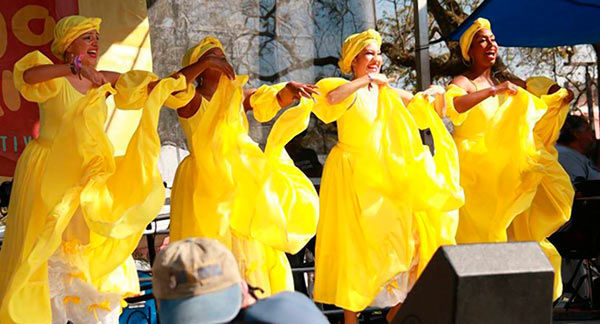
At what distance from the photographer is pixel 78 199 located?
4723 millimetres

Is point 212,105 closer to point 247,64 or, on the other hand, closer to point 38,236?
point 38,236

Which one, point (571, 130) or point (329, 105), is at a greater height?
point (329, 105)

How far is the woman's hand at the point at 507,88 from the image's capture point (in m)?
5.31

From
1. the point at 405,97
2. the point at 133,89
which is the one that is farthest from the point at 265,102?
the point at 405,97

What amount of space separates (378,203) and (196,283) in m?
2.94

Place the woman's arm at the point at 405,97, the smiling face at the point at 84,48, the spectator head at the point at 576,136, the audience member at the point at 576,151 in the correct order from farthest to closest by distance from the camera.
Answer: the spectator head at the point at 576,136, the audience member at the point at 576,151, the woman's arm at the point at 405,97, the smiling face at the point at 84,48

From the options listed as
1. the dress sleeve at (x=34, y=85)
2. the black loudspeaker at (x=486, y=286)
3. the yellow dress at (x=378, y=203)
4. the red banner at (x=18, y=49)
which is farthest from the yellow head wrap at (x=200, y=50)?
the black loudspeaker at (x=486, y=286)

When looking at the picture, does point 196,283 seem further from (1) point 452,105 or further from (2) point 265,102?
(1) point 452,105

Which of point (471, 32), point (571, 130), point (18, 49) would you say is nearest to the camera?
point (471, 32)

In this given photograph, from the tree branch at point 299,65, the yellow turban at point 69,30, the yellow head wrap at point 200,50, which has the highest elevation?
the yellow turban at point 69,30

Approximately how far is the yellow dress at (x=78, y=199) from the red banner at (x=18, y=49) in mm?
1520

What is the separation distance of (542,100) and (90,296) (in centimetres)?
266

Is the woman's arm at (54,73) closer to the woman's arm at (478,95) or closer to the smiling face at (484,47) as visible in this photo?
the woman's arm at (478,95)

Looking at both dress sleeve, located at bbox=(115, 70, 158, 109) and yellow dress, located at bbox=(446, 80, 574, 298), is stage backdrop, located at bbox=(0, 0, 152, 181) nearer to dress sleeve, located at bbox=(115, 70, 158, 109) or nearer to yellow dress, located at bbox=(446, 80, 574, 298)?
dress sleeve, located at bbox=(115, 70, 158, 109)
